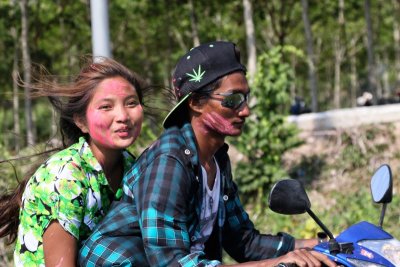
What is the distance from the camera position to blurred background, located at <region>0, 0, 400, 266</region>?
757cm

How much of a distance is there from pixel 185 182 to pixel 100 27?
2.78m

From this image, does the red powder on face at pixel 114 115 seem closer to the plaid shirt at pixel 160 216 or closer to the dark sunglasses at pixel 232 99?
the plaid shirt at pixel 160 216

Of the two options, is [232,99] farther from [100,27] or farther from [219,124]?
[100,27]

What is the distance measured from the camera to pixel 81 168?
2590 millimetres

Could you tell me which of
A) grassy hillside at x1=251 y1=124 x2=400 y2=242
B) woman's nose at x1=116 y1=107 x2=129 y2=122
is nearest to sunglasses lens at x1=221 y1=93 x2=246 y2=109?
woman's nose at x1=116 y1=107 x2=129 y2=122

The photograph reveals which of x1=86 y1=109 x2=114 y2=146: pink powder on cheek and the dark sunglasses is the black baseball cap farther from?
x1=86 y1=109 x2=114 y2=146: pink powder on cheek

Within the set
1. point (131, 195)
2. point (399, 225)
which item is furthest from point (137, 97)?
point (399, 225)

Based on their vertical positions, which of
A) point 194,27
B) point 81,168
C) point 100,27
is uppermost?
point 194,27

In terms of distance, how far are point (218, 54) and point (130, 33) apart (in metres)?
24.6

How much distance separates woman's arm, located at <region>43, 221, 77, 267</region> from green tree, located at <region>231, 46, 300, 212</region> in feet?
21.6

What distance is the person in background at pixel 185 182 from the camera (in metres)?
2.15

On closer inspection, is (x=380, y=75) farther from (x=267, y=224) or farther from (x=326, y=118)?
(x=267, y=224)

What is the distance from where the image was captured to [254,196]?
31.3ft

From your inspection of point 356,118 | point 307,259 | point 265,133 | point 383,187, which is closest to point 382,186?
point 383,187
